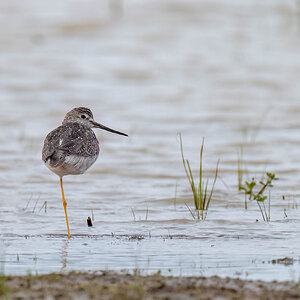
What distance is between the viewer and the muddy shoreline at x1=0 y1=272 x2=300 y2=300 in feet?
14.5

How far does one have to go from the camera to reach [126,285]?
15.1 feet

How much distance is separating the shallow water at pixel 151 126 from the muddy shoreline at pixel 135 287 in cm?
34

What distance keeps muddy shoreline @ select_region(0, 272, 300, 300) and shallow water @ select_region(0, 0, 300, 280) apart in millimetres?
336

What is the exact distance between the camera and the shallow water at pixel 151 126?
5941 mm

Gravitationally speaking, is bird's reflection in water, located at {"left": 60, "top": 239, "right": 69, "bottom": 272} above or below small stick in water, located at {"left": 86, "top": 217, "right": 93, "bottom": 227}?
below

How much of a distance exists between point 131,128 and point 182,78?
3.05 m

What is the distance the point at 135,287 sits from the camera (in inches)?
178

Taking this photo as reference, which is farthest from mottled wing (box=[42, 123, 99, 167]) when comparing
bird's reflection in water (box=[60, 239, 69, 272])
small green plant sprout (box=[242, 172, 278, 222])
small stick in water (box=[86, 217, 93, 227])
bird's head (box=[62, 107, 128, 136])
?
small green plant sprout (box=[242, 172, 278, 222])

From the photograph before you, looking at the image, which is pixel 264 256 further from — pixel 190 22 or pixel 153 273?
pixel 190 22

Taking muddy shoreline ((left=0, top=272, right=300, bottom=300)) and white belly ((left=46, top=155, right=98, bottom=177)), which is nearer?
muddy shoreline ((left=0, top=272, right=300, bottom=300))

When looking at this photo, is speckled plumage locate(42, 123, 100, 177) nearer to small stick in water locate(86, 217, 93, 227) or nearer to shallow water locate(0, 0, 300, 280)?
small stick in water locate(86, 217, 93, 227)

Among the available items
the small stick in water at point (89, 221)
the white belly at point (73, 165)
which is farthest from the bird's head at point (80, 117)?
the small stick in water at point (89, 221)

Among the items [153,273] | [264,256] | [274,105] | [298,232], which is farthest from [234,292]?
[274,105]

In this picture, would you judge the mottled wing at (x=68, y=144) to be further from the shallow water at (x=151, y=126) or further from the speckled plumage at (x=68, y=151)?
the shallow water at (x=151, y=126)
